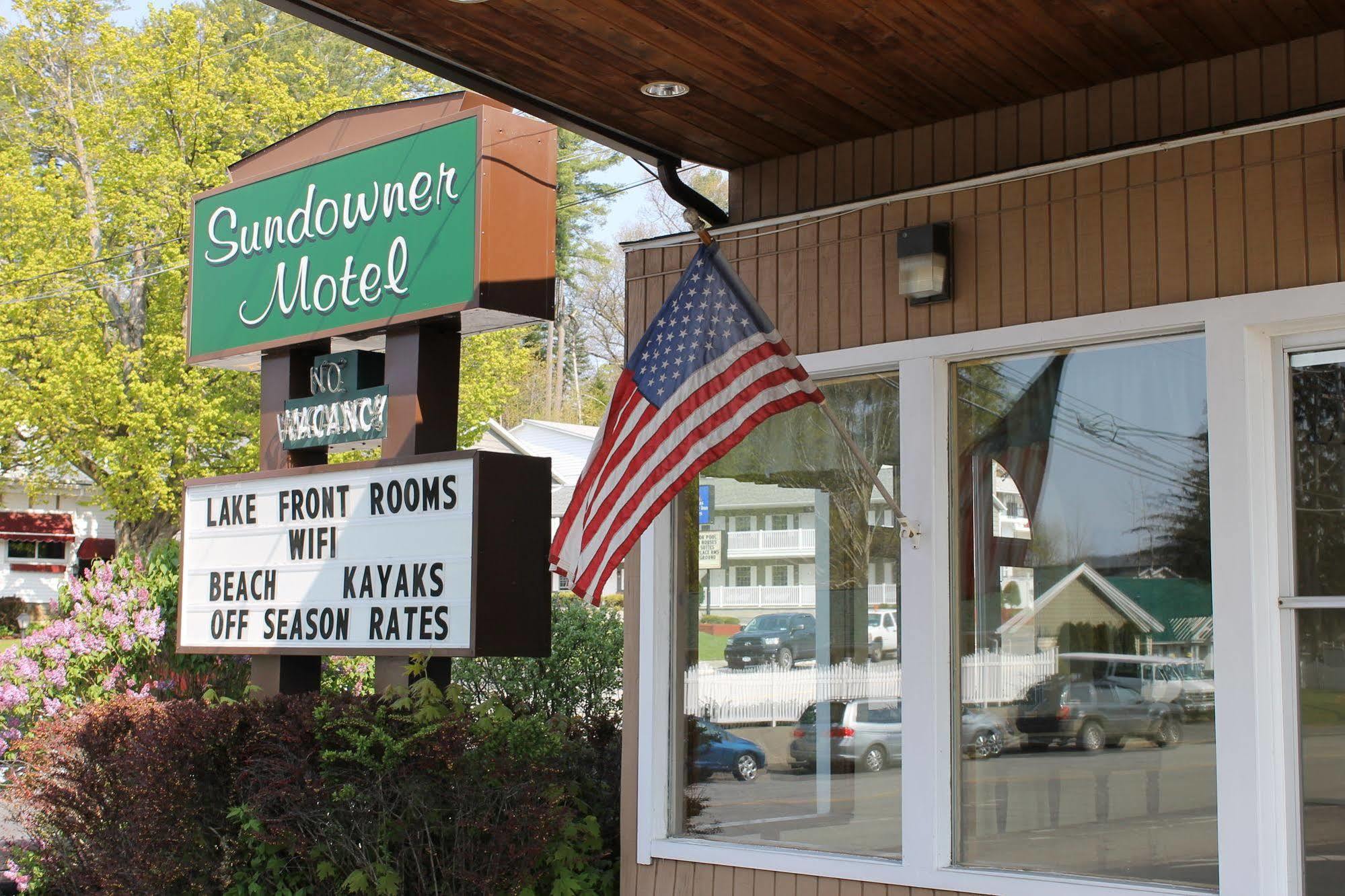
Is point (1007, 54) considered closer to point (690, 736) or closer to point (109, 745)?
point (690, 736)

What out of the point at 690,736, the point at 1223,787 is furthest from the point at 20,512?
the point at 1223,787

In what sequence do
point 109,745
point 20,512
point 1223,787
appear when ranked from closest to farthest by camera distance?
point 1223,787 < point 109,745 < point 20,512

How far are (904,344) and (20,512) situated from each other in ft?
112

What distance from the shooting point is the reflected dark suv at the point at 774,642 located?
17.8ft

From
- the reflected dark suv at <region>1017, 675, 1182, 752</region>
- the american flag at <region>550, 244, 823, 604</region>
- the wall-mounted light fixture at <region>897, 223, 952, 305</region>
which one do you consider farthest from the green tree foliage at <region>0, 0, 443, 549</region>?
the reflected dark suv at <region>1017, 675, 1182, 752</region>

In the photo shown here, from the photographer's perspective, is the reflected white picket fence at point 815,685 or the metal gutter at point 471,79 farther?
the reflected white picket fence at point 815,685

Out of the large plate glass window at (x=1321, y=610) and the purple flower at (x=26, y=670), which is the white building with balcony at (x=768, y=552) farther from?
the purple flower at (x=26, y=670)

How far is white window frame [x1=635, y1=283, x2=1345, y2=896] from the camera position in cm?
418

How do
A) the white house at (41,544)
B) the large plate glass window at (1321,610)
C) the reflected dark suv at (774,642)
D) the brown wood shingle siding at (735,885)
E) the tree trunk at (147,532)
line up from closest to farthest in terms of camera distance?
the large plate glass window at (1321,610) → the brown wood shingle siding at (735,885) → the reflected dark suv at (774,642) → the tree trunk at (147,532) → the white house at (41,544)

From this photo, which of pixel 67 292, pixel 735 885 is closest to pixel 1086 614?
pixel 735 885

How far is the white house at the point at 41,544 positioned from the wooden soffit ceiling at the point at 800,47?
105ft

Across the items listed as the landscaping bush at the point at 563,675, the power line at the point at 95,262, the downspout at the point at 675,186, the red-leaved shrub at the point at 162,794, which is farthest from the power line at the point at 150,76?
the downspout at the point at 675,186

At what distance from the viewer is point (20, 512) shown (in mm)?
33906

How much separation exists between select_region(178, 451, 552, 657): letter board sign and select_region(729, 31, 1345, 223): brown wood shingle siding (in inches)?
74.4
